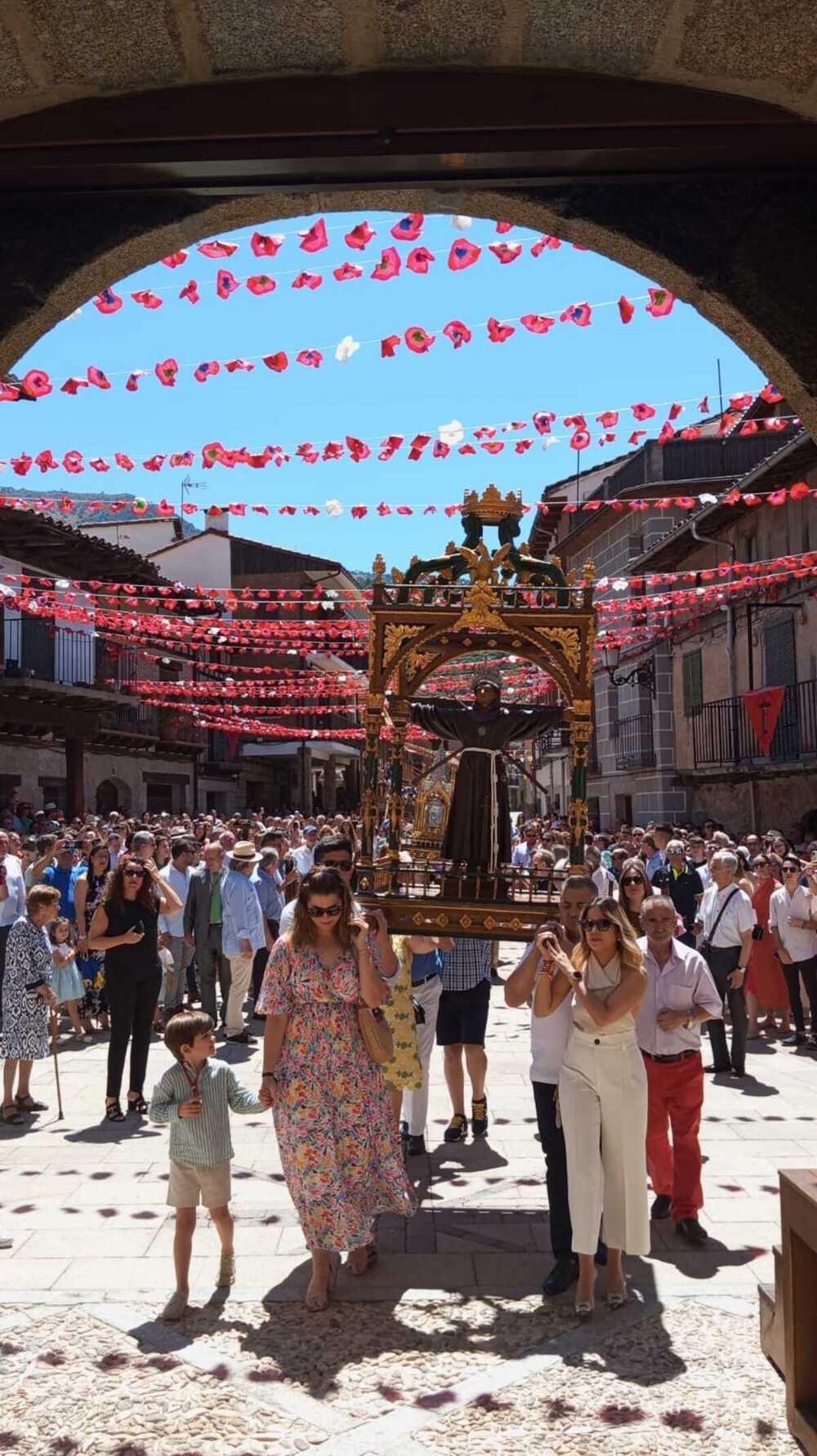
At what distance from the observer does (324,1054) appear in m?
5.12

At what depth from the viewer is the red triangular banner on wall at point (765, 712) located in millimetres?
18125

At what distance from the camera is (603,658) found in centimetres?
3117

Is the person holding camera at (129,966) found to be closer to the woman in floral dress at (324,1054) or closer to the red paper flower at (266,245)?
the woman in floral dress at (324,1054)

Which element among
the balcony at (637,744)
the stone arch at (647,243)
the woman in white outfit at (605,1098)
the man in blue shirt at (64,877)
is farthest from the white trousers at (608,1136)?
the balcony at (637,744)

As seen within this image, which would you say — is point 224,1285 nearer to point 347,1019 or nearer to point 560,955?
point 347,1019

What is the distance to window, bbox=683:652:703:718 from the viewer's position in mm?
24375

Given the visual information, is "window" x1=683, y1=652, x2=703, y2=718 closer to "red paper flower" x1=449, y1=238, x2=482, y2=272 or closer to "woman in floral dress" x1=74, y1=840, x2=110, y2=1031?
"woman in floral dress" x1=74, y1=840, x2=110, y2=1031

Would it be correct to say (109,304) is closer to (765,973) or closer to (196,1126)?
(196,1126)

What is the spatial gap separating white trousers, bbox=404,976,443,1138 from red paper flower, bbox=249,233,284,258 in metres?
3.85

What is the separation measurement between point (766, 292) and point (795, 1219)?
2.35 m

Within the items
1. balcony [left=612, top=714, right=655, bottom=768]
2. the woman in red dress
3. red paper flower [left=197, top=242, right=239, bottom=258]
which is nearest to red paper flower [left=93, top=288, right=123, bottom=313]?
red paper flower [left=197, top=242, right=239, bottom=258]

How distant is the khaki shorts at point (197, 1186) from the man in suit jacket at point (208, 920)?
5053 mm

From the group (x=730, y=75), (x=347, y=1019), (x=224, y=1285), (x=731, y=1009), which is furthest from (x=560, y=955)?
(x=731, y=1009)

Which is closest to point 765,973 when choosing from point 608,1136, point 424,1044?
point 424,1044
